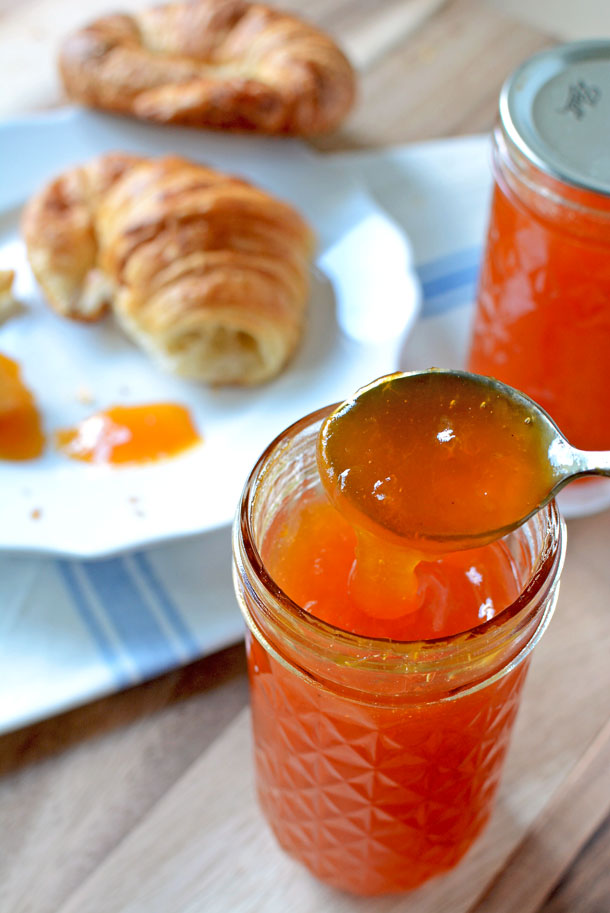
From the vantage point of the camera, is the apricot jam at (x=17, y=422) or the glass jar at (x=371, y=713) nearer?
the glass jar at (x=371, y=713)

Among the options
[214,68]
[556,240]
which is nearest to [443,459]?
[556,240]

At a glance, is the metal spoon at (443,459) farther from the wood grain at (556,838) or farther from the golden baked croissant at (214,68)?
the golden baked croissant at (214,68)

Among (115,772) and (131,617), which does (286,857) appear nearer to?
(115,772)

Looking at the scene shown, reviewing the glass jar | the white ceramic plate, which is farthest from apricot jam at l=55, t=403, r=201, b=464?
the glass jar

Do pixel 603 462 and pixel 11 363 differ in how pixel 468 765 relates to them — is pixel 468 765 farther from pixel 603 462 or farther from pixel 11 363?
pixel 11 363

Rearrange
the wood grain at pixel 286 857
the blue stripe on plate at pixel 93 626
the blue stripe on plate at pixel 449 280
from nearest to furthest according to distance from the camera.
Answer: the wood grain at pixel 286 857, the blue stripe on plate at pixel 93 626, the blue stripe on plate at pixel 449 280

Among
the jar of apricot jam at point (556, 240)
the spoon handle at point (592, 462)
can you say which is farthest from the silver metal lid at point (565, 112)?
the spoon handle at point (592, 462)

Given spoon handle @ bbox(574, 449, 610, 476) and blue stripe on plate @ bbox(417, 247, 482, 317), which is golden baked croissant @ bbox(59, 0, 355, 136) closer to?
blue stripe on plate @ bbox(417, 247, 482, 317)
